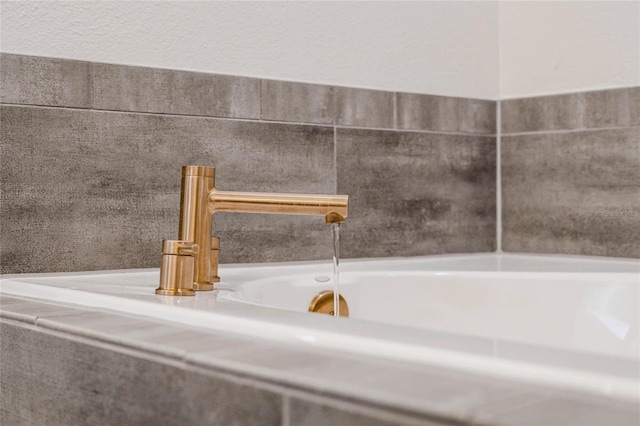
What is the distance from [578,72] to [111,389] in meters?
1.54

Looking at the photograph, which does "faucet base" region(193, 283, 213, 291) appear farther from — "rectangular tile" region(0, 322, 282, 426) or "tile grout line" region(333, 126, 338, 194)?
"tile grout line" region(333, 126, 338, 194)

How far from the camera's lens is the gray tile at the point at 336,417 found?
602 millimetres

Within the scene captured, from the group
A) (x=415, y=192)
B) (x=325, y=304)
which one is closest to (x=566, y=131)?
(x=415, y=192)

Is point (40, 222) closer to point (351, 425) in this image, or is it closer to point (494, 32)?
point (351, 425)

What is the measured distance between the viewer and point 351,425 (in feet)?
2.07

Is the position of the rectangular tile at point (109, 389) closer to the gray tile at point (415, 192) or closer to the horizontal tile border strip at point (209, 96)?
the horizontal tile border strip at point (209, 96)

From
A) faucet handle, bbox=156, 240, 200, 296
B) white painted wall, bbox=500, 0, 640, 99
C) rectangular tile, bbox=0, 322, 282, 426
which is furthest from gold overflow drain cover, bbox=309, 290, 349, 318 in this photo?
white painted wall, bbox=500, 0, 640, 99

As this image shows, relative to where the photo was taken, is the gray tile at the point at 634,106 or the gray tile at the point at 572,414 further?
the gray tile at the point at 634,106

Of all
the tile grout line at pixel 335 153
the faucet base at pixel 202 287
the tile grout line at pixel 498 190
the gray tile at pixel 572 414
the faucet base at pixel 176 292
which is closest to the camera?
the gray tile at pixel 572 414

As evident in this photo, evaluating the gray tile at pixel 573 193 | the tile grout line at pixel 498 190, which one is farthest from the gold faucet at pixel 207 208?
the tile grout line at pixel 498 190

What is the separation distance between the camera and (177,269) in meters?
1.22

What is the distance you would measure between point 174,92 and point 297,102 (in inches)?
11.3

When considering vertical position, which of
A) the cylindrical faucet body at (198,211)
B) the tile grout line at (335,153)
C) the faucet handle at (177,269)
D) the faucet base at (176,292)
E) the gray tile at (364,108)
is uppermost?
the gray tile at (364,108)

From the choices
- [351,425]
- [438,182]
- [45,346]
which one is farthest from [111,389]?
[438,182]
